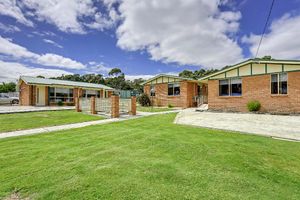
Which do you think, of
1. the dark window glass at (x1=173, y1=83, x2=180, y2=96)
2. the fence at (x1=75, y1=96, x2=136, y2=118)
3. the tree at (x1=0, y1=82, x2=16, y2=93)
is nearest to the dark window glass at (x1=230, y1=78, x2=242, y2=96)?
the dark window glass at (x1=173, y1=83, x2=180, y2=96)

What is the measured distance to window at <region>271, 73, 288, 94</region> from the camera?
1218 cm

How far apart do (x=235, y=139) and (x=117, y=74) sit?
187ft

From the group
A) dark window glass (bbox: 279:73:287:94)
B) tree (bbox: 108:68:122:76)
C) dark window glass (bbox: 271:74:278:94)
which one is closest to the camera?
dark window glass (bbox: 279:73:287:94)

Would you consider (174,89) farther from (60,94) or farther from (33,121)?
(60,94)

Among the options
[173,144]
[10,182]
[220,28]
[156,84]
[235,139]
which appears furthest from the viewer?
[156,84]

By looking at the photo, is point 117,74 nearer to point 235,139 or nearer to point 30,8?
point 30,8

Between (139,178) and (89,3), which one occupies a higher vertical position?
(89,3)

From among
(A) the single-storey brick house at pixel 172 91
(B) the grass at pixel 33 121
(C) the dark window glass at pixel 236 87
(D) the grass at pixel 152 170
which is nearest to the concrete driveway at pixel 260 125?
(D) the grass at pixel 152 170

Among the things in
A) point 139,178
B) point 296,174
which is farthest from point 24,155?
point 296,174

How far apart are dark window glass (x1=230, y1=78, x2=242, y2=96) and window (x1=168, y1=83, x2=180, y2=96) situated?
22.8ft

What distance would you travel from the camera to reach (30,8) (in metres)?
11.6

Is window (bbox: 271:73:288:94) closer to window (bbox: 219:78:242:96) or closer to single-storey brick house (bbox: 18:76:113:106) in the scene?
window (bbox: 219:78:242:96)

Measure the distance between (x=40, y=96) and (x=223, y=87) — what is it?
76.5 feet

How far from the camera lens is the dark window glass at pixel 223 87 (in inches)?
599
